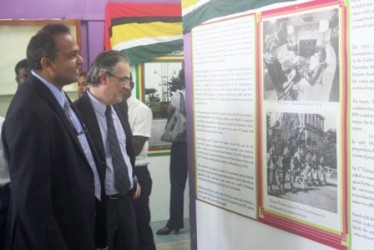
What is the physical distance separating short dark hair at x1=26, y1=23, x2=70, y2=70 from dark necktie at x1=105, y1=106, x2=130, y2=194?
63cm

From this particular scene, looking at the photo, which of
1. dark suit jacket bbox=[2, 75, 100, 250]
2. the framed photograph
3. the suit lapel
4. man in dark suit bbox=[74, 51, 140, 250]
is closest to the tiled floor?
the framed photograph

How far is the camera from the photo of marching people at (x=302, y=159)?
6.15 ft

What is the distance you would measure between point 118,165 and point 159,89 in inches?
102

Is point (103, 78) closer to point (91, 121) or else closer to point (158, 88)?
point (91, 121)

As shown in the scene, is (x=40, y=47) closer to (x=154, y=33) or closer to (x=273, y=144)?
(x=273, y=144)

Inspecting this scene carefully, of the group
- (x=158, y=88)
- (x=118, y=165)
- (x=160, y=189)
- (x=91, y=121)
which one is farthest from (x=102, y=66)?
(x=160, y=189)

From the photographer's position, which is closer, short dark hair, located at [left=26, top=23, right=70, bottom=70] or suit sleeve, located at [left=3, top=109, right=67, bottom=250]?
suit sleeve, located at [left=3, top=109, right=67, bottom=250]

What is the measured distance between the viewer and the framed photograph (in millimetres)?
4938

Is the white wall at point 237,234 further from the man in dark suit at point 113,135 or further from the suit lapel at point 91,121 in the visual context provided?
the suit lapel at point 91,121

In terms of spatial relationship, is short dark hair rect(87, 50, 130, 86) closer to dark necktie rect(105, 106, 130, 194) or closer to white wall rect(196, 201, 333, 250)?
dark necktie rect(105, 106, 130, 194)

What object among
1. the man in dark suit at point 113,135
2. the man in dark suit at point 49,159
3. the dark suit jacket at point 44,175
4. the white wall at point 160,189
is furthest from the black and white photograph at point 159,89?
the dark suit jacket at point 44,175

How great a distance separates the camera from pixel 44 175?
1830 mm

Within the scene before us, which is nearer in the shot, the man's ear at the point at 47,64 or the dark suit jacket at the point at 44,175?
the dark suit jacket at the point at 44,175

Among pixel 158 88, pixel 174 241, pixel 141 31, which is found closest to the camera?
pixel 174 241
